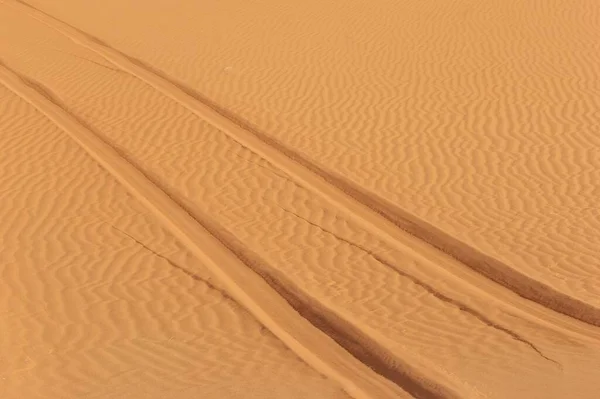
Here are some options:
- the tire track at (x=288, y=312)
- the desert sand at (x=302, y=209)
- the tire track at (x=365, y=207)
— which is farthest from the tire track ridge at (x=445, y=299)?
the tire track at (x=288, y=312)

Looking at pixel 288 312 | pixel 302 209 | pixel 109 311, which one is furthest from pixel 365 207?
pixel 109 311

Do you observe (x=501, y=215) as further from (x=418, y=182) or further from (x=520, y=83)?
(x=520, y=83)

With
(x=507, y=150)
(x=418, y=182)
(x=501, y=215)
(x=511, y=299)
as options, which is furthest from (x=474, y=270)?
(x=507, y=150)

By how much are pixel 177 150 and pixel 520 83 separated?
5.70 m

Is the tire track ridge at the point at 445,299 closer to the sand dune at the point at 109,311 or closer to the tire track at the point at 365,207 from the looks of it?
the tire track at the point at 365,207

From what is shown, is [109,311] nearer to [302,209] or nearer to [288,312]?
[288,312]

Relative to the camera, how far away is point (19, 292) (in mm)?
7934

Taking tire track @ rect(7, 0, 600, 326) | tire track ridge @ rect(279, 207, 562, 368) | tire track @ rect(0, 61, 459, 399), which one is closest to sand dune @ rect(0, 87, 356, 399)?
tire track @ rect(0, 61, 459, 399)

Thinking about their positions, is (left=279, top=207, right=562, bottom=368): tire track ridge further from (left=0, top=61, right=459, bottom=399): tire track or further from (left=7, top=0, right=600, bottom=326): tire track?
(left=0, top=61, right=459, bottom=399): tire track

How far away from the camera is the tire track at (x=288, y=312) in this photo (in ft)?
20.2

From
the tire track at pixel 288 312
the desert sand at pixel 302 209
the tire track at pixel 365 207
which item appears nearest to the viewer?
the tire track at pixel 288 312

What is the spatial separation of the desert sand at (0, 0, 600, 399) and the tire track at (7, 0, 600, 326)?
32 millimetres

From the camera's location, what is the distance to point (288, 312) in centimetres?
742

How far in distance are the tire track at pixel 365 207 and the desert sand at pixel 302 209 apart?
3cm
